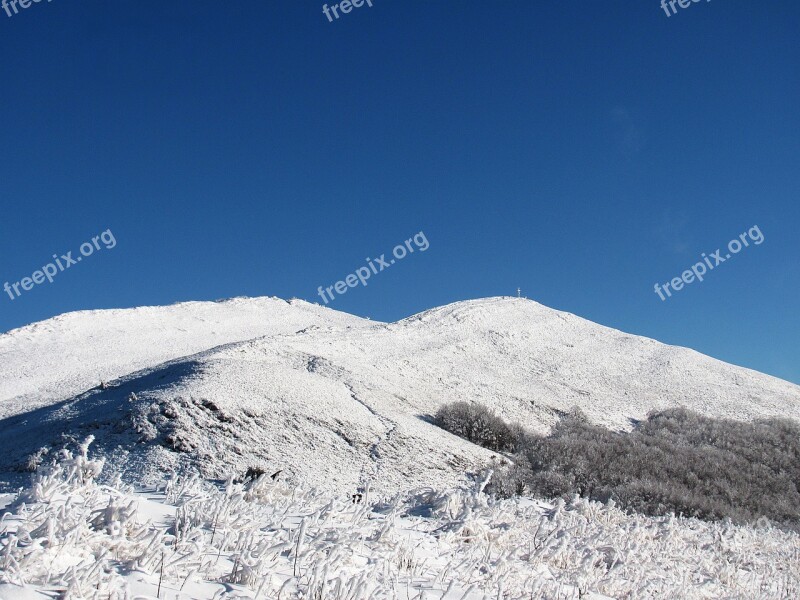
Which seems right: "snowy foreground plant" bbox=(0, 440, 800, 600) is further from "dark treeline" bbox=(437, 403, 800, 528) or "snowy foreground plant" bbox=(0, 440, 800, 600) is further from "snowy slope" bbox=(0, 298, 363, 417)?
"snowy slope" bbox=(0, 298, 363, 417)

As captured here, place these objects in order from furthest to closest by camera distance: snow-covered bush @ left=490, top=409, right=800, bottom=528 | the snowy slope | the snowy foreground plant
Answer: the snowy slope, snow-covered bush @ left=490, top=409, right=800, bottom=528, the snowy foreground plant

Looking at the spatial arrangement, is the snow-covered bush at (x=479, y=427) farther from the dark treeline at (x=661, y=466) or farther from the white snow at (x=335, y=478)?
the white snow at (x=335, y=478)

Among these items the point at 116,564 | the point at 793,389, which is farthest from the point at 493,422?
the point at 793,389

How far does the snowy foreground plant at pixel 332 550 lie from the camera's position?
3457 mm

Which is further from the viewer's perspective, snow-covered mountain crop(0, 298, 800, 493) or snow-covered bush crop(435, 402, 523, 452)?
snow-covered bush crop(435, 402, 523, 452)

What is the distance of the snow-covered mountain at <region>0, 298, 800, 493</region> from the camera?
35.9 ft

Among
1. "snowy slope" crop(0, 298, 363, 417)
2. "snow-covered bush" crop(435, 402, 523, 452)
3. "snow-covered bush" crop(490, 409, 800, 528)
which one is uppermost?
"snowy slope" crop(0, 298, 363, 417)

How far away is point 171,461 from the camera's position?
966cm

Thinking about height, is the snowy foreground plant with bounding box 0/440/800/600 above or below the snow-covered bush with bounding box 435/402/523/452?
below

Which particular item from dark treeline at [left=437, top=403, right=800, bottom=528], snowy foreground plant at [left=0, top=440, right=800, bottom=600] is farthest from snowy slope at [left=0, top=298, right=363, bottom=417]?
snowy foreground plant at [left=0, top=440, right=800, bottom=600]

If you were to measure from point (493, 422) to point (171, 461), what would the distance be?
8.62m

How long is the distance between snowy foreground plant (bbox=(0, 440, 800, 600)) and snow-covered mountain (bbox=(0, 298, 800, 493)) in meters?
3.54

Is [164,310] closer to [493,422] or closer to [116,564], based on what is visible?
[493,422]

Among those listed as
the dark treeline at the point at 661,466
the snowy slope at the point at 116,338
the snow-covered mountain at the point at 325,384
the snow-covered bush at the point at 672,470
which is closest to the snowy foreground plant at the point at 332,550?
the snow-covered bush at the point at 672,470
